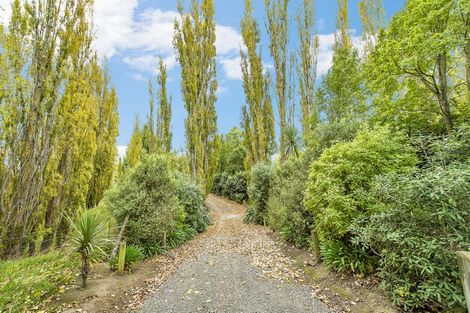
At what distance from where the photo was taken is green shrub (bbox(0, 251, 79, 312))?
406 centimetres

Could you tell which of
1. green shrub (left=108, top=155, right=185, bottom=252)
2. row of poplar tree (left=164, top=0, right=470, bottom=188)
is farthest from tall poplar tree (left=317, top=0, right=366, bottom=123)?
green shrub (left=108, top=155, right=185, bottom=252)

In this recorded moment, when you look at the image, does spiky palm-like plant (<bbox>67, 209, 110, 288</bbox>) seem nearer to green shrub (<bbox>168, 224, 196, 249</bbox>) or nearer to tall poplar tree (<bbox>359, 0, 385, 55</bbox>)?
green shrub (<bbox>168, 224, 196, 249</bbox>)

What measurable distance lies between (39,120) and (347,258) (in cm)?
856

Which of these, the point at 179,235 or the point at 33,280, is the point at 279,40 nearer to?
the point at 179,235

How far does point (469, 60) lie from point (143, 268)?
29.0 feet

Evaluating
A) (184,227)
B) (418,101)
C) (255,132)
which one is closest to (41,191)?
(184,227)

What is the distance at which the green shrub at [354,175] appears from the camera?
4.73 m

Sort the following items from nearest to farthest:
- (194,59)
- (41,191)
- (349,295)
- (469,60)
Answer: (349,295), (469,60), (41,191), (194,59)

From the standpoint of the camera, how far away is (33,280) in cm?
478

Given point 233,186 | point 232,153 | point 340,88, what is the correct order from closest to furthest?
point 340,88 < point 233,186 < point 232,153

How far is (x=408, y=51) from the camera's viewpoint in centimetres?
554

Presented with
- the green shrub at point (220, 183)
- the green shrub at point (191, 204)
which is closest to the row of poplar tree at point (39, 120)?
the green shrub at point (191, 204)

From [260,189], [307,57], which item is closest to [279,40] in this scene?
[307,57]

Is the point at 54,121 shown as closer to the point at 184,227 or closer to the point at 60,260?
the point at 60,260
